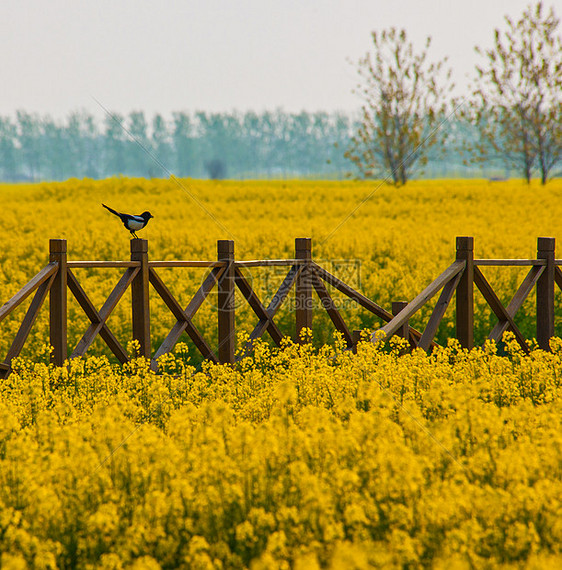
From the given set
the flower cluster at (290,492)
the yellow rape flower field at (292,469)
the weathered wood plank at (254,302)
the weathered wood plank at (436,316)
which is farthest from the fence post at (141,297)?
the weathered wood plank at (436,316)

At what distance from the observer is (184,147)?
456 ft

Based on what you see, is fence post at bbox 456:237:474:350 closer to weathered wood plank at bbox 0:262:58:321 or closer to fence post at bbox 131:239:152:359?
fence post at bbox 131:239:152:359

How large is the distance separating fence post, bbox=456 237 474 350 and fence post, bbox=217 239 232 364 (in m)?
2.76

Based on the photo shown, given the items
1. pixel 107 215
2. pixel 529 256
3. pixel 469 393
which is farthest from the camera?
pixel 107 215

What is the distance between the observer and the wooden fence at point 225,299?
6.89 metres

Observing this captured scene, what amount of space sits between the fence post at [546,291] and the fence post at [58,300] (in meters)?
6.01

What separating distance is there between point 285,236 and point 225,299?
7869 millimetres

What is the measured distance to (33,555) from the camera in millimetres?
3379

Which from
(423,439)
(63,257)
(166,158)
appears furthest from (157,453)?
(166,158)

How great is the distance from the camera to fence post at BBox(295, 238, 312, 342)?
8578mm

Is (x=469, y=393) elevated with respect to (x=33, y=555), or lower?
elevated

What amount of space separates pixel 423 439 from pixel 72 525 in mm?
2041

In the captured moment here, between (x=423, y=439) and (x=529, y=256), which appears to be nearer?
(x=423, y=439)

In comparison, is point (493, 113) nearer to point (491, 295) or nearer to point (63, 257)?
point (491, 295)
